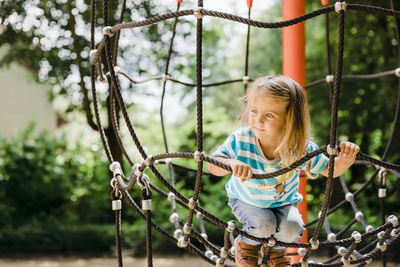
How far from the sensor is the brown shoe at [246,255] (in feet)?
4.50

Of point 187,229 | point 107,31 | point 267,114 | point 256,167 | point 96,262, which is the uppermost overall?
point 107,31

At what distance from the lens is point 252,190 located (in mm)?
1343

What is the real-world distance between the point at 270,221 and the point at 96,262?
2.68 meters

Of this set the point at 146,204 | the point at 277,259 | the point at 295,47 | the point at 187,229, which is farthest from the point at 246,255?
the point at 295,47

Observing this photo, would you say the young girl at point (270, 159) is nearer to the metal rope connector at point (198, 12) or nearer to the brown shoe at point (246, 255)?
the brown shoe at point (246, 255)

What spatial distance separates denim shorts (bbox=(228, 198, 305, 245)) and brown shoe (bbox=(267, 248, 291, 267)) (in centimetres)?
7

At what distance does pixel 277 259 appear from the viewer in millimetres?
1408

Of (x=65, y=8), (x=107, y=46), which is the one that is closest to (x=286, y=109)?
(x=107, y=46)

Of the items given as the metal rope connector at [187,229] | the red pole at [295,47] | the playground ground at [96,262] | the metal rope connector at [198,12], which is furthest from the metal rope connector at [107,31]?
the playground ground at [96,262]

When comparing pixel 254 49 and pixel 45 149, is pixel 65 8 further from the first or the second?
pixel 254 49

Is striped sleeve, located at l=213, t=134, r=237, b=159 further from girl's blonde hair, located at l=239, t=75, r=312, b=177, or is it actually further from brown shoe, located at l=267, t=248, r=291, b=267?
brown shoe, located at l=267, t=248, r=291, b=267

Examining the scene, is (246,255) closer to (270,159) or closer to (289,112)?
(270,159)

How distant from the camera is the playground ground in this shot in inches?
142

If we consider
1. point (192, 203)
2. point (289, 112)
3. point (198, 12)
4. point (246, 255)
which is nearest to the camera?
point (198, 12)
